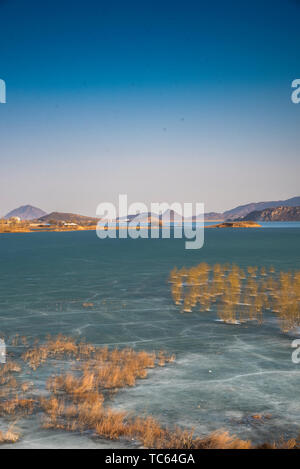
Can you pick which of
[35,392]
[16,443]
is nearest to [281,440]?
[16,443]

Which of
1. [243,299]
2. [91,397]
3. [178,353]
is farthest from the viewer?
[243,299]

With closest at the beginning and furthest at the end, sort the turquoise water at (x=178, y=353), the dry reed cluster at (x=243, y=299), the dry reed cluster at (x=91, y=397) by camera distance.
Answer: the dry reed cluster at (x=91, y=397)
the turquoise water at (x=178, y=353)
the dry reed cluster at (x=243, y=299)

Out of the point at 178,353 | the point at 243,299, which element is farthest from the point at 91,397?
the point at 243,299

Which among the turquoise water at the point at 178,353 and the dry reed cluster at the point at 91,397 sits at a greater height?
the dry reed cluster at the point at 91,397

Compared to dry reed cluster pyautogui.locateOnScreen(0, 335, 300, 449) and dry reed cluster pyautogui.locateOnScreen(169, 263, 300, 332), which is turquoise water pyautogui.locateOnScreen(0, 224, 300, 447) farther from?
dry reed cluster pyautogui.locateOnScreen(169, 263, 300, 332)

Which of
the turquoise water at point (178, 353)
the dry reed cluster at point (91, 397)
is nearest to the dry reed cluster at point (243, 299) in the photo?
the turquoise water at point (178, 353)

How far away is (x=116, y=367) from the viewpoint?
48.2ft

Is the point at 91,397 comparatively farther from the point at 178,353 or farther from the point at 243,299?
the point at 243,299

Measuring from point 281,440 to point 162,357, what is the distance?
6.84 m

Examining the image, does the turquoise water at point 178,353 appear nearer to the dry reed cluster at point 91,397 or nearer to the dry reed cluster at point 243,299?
the dry reed cluster at point 91,397

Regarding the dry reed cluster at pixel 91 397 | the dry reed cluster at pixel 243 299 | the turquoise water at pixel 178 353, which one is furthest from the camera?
the dry reed cluster at pixel 243 299

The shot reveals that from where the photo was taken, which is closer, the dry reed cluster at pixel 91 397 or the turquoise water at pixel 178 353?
the dry reed cluster at pixel 91 397

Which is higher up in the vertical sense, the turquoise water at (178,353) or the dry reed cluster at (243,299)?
the dry reed cluster at (243,299)

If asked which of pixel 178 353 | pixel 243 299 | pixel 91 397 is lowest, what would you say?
pixel 178 353
